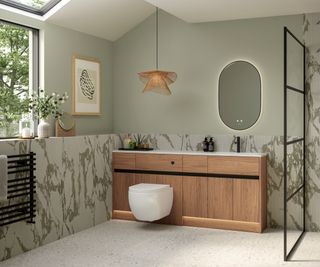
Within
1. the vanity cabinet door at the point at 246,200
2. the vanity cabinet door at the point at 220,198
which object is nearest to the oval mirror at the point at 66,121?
the vanity cabinet door at the point at 220,198

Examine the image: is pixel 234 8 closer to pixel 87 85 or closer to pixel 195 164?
pixel 195 164

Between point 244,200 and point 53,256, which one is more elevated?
point 244,200

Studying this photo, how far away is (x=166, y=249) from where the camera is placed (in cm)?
461

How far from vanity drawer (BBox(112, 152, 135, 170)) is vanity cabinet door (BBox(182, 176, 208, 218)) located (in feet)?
2.37

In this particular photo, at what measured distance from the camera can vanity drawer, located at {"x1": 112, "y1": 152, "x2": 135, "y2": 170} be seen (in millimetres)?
5871

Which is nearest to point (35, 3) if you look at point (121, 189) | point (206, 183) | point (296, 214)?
point (121, 189)

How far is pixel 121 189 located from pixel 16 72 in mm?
2011

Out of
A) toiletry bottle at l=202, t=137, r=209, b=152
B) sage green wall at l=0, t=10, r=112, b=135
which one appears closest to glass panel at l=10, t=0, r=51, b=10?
sage green wall at l=0, t=10, r=112, b=135

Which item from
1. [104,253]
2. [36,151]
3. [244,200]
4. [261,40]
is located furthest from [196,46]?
[104,253]

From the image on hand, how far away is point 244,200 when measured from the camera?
530cm

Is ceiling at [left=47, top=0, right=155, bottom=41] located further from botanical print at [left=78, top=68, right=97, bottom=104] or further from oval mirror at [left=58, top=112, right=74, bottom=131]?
oval mirror at [left=58, top=112, right=74, bottom=131]

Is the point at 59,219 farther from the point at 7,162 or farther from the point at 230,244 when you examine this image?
the point at 230,244

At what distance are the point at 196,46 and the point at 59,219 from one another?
2728 mm

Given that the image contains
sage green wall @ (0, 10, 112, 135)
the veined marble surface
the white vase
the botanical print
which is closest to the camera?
the veined marble surface
